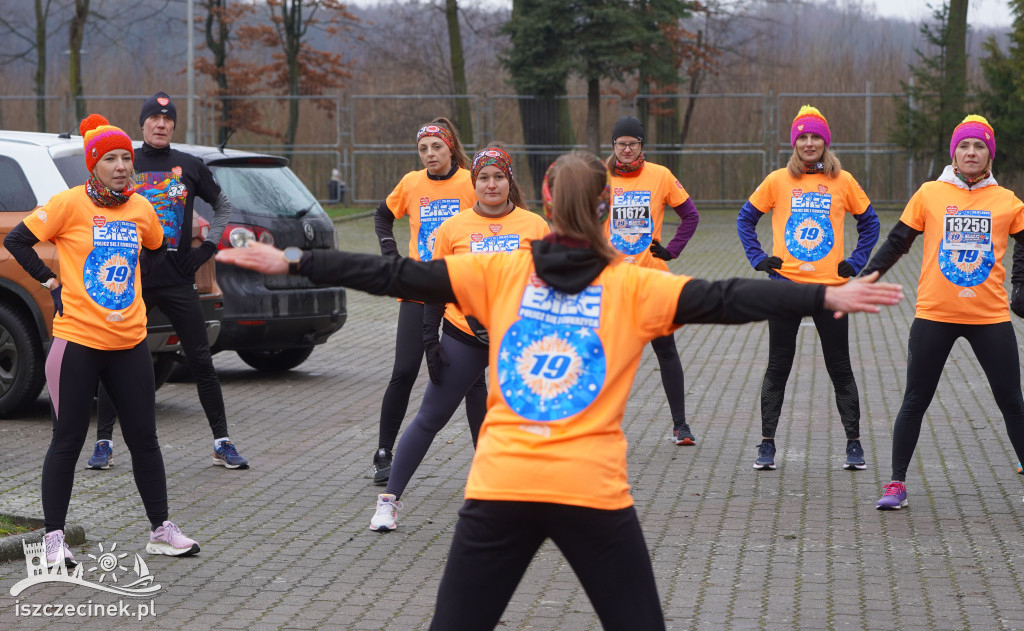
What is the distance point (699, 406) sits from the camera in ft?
32.4

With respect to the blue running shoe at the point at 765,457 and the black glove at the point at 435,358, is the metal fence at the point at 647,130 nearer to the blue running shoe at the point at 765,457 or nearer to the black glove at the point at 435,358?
the blue running shoe at the point at 765,457

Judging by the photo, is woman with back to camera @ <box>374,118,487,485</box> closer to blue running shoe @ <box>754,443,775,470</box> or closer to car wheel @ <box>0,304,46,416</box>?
blue running shoe @ <box>754,443,775,470</box>

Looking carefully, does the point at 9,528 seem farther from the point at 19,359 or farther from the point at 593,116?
the point at 593,116

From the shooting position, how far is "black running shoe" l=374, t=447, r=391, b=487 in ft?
24.0

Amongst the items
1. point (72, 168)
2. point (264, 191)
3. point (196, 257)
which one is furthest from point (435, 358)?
point (264, 191)

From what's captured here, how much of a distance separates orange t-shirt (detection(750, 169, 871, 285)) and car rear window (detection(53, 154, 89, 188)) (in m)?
4.72

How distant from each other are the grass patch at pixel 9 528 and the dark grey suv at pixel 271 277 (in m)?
3.86

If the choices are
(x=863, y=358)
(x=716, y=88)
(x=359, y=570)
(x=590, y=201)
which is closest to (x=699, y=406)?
(x=863, y=358)

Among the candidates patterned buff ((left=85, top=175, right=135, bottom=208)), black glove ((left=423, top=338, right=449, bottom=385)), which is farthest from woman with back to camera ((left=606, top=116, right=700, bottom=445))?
patterned buff ((left=85, top=175, right=135, bottom=208))

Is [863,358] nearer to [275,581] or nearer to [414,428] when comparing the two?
[414,428]

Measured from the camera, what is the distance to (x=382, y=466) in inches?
290

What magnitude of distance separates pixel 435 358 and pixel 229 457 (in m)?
2.11

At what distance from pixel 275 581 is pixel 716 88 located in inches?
1655

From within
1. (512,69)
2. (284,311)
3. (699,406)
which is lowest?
(699,406)
